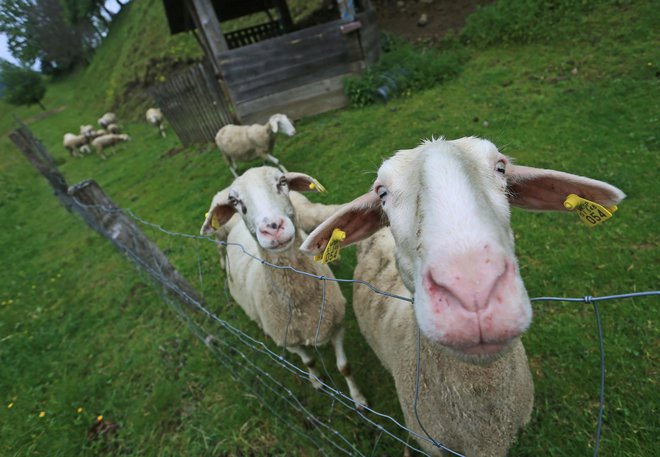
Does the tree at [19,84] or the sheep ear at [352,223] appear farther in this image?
the tree at [19,84]

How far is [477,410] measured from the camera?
5.30ft

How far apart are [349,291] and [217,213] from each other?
1858 millimetres

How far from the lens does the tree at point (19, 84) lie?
31.5 m

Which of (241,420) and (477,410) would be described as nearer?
(477,410)

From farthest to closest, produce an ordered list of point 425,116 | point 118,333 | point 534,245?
point 425,116 → point 118,333 → point 534,245

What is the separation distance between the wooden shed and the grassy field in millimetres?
1013

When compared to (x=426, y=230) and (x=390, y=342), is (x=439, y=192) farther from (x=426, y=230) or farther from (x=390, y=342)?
(x=390, y=342)

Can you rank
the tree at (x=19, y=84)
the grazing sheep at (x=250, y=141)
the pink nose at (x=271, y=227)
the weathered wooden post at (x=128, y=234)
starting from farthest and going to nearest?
1. the tree at (x=19, y=84)
2. the grazing sheep at (x=250, y=141)
3. the weathered wooden post at (x=128, y=234)
4. the pink nose at (x=271, y=227)

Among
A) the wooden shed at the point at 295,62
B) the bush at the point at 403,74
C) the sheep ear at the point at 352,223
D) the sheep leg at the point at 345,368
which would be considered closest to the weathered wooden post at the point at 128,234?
the sheep leg at the point at 345,368

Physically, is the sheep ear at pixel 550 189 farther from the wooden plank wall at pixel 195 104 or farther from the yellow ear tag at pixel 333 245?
the wooden plank wall at pixel 195 104

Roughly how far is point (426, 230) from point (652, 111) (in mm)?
5603

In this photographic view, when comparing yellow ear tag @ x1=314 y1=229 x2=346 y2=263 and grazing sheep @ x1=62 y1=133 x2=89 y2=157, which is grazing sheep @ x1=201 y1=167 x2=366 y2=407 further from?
grazing sheep @ x1=62 y1=133 x2=89 y2=157

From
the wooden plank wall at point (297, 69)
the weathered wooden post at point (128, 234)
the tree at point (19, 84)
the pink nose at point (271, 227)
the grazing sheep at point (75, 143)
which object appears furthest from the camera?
the tree at point (19, 84)

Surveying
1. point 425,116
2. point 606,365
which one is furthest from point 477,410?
point 425,116
